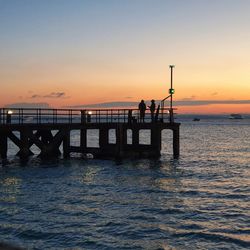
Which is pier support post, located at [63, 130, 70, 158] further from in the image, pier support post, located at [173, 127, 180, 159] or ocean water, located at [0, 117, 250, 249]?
pier support post, located at [173, 127, 180, 159]

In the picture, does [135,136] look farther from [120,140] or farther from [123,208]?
[123,208]

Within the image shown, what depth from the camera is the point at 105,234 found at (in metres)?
13.8

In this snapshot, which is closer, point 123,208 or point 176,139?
point 123,208

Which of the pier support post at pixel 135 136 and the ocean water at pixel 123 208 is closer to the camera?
the ocean water at pixel 123 208

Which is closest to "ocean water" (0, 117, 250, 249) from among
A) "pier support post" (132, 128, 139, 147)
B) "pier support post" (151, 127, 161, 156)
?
"pier support post" (151, 127, 161, 156)

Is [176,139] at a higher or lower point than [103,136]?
lower

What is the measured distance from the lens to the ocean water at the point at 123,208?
43.7ft

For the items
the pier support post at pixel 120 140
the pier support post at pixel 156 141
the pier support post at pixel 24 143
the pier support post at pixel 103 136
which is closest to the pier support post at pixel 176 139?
the pier support post at pixel 156 141

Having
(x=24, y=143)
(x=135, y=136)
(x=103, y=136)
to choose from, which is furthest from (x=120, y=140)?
(x=24, y=143)

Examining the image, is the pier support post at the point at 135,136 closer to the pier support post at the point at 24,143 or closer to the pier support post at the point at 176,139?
the pier support post at the point at 176,139

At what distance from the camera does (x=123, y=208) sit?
17109 millimetres

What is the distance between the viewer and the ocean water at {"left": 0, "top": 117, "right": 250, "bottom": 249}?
524 inches

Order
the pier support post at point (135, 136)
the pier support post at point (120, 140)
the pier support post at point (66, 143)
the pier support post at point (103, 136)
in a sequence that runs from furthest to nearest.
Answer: the pier support post at point (135, 136) < the pier support post at point (103, 136) < the pier support post at point (66, 143) < the pier support post at point (120, 140)

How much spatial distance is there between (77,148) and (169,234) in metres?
21.7
